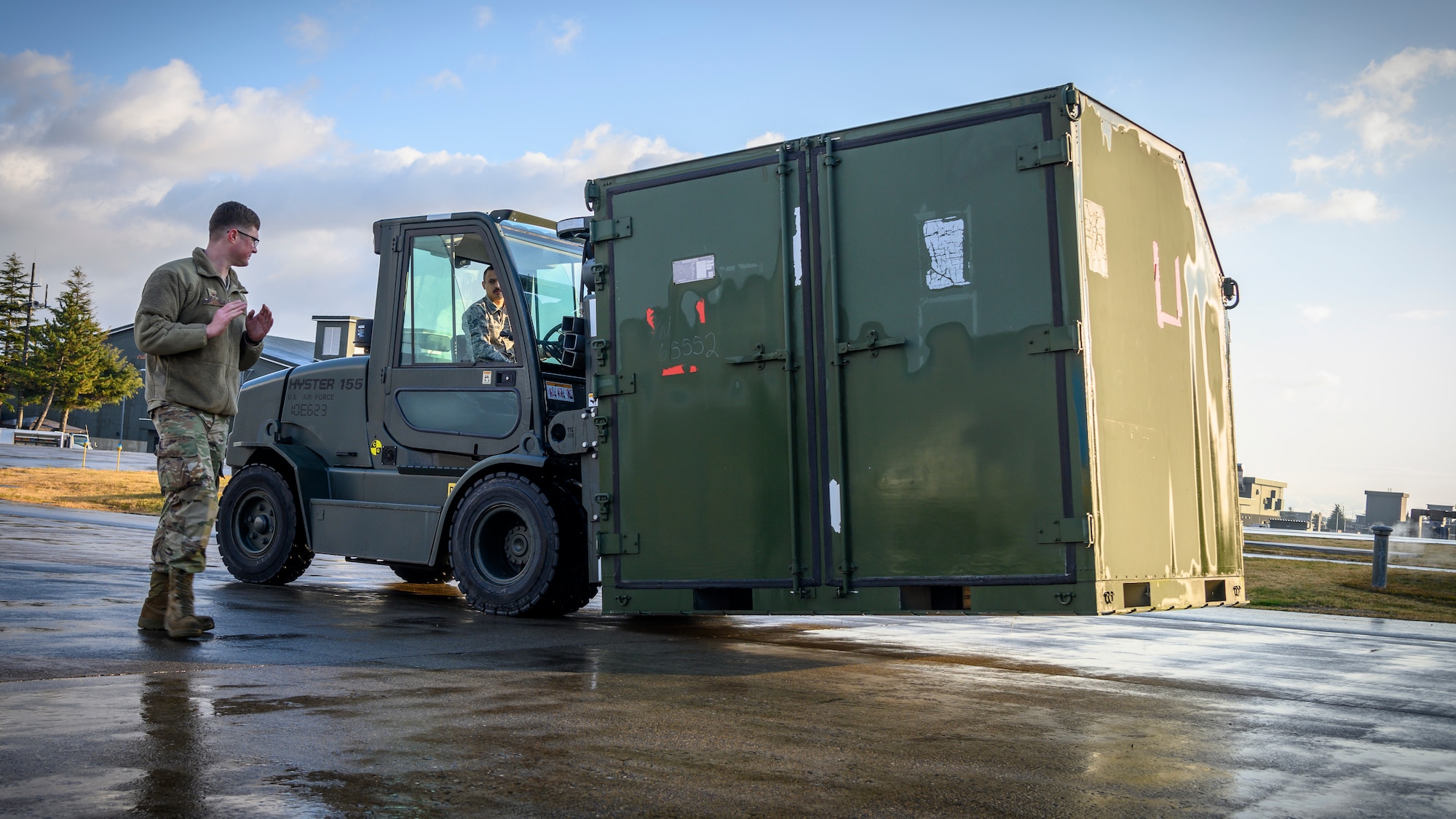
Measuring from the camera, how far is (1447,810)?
10.2 feet

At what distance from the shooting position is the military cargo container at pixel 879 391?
18.3ft

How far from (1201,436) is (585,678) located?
13.1 feet

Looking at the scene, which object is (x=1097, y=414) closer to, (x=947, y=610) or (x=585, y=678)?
(x=947, y=610)

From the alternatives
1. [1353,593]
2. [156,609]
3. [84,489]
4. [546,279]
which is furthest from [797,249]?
[84,489]

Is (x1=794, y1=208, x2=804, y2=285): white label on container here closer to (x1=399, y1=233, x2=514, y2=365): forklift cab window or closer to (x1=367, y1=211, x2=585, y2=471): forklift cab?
(x1=367, y1=211, x2=585, y2=471): forklift cab

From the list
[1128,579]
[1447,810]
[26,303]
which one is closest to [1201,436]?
[1128,579]

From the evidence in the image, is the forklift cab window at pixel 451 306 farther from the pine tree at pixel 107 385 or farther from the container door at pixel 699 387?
the pine tree at pixel 107 385

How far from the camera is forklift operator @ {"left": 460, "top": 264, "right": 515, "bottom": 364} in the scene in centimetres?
834

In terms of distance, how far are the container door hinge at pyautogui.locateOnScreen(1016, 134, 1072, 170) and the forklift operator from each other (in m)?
4.09

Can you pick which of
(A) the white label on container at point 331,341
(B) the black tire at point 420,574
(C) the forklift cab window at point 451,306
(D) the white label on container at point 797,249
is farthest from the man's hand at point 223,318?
(B) the black tire at point 420,574

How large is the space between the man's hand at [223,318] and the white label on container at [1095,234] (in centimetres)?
428

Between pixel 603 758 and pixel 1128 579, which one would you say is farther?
pixel 1128 579

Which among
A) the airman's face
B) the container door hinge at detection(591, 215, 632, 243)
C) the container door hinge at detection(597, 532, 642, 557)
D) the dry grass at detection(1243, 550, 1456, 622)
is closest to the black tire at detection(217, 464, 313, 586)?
the airman's face

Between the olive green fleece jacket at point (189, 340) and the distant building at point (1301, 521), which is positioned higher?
the olive green fleece jacket at point (189, 340)
